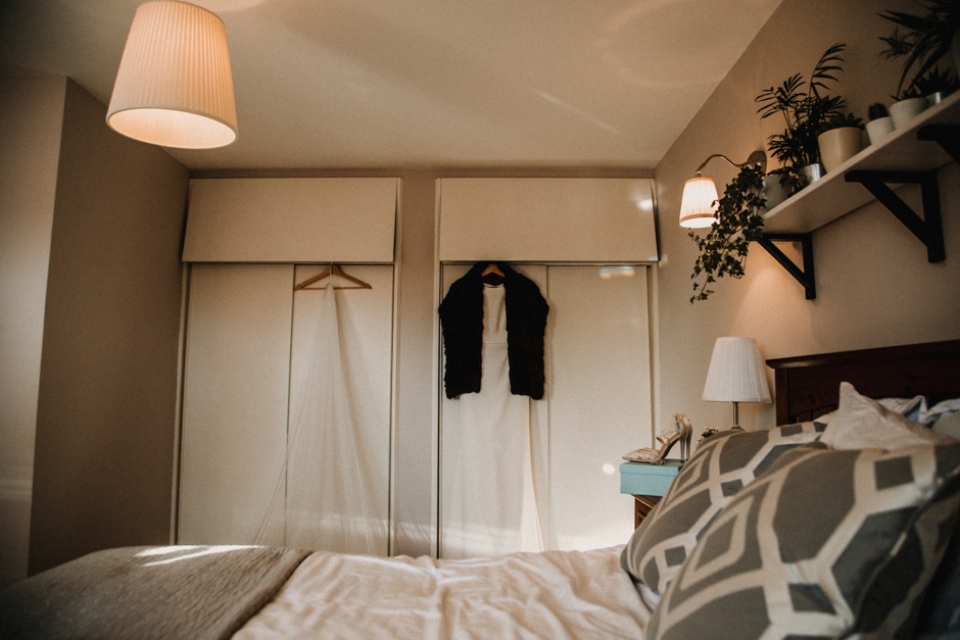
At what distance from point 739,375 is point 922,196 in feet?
2.68

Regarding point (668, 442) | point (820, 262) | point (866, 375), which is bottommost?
point (668, 442)

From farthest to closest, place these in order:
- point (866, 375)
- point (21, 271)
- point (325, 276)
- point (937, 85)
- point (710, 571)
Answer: point (325, 276)
point (21, 271)
point (866, 375)
point (937, 85)
point (710, 571)

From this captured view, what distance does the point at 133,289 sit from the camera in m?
3.07

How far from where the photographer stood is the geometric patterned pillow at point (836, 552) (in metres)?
0.65

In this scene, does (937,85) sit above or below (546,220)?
below

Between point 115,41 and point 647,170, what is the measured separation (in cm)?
289

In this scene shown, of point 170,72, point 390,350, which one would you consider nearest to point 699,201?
point 170,72

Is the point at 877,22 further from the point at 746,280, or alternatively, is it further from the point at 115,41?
the point at 115,41

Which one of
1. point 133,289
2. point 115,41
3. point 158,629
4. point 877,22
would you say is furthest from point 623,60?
point 133,289

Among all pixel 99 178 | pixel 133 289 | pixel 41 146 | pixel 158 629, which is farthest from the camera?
pixel 133 289

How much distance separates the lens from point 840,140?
1.50 m

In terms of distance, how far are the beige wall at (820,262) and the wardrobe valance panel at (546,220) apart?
0.44m

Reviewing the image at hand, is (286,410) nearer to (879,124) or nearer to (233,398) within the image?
(233,398)

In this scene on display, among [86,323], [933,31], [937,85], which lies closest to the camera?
[933,31]
